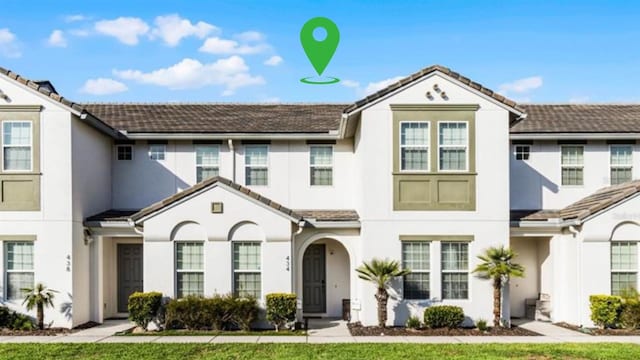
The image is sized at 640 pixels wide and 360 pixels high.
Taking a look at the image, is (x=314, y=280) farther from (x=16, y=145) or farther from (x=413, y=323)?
(x=16, y=145)

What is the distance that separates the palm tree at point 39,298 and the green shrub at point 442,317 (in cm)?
1003

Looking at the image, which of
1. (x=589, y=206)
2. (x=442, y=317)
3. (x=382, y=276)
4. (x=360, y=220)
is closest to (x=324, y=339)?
(x=382, y=276)

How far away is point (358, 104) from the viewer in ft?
48.7

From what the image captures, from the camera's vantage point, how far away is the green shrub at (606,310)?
1433 centimetres

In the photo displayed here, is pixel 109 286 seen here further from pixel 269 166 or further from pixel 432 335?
pixel 432 335

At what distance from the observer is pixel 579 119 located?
18.0m

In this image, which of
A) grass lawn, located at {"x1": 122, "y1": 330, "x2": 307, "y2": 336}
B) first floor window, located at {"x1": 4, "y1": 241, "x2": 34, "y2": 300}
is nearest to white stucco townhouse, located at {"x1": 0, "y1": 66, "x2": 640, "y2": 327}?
first floor window, located at {"x1": 4, "y1": 241, "x2": 34, "y2": 300}

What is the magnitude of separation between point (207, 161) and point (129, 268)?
4.17 meters

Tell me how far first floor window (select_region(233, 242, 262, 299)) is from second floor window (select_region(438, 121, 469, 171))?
18.7 feet

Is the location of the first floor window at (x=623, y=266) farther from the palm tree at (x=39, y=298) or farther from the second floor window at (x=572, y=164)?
the palm tree at (x=39, y=298)

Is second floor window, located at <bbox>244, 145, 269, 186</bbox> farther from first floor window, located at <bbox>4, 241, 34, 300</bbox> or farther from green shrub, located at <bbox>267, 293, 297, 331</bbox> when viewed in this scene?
first floor window, located at <bbox>4, 241, 34, 300</bbox>

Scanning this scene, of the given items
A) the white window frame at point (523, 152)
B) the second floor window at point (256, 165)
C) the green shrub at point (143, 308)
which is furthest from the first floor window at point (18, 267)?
the white window frame at point (523, 152)

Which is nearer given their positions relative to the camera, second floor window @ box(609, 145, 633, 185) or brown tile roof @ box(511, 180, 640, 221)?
brown tile roof @ box(511, 180, 640, 221)

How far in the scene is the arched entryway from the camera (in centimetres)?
1717
